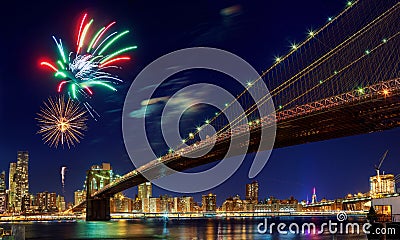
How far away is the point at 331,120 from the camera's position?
38250mm

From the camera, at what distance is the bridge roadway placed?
3294 centimetres

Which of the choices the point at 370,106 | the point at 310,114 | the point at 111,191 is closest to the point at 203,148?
the point at 310,114

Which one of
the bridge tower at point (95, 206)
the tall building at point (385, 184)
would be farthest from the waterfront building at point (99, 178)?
the tall building at point (385, 184)

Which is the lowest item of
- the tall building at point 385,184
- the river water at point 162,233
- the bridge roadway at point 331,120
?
the river water at point 162,233

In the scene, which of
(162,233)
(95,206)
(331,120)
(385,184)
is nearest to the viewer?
(331,120)

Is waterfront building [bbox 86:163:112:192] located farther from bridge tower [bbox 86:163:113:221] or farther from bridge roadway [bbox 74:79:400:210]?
bridge roadway [bbox 74:79:400:210]

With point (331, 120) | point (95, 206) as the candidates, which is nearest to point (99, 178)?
point (95, 206)

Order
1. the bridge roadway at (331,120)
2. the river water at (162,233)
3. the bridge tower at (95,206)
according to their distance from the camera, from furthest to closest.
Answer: the bridge tower at (95,206) < the river water at (162,233) < the bridge roadway at (331,120)

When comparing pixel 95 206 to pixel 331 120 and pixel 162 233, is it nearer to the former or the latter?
pixel 162 233

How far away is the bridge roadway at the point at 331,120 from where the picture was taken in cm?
3294

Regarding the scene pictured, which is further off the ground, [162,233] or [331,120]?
[331,120]

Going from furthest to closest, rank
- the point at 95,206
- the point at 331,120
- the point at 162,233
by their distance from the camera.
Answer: the point at 95,206, the point at 162,233, the point at 331,120

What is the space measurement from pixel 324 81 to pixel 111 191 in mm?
52948

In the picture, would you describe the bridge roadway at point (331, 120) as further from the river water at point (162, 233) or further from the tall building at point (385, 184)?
the tall building at point (385, 184)
